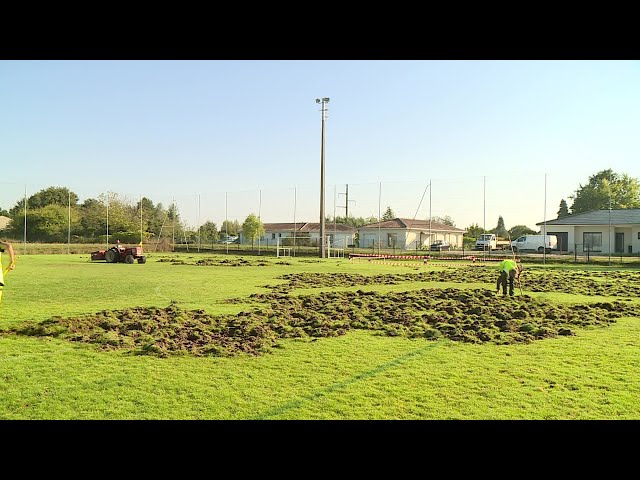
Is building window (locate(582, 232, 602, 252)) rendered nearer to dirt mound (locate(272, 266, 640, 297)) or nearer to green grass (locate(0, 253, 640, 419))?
dirt mound (locate(272, 266, 640, 297))

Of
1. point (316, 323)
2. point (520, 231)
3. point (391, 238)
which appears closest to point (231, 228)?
point (391, 238)

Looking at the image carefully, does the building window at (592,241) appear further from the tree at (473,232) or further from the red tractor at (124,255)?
the red tractor at (124,255)

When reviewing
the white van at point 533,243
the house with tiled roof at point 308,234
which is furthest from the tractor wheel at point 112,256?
the white van at point 533,243

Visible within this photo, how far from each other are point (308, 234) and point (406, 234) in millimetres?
11060

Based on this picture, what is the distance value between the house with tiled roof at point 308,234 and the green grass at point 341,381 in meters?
32.0

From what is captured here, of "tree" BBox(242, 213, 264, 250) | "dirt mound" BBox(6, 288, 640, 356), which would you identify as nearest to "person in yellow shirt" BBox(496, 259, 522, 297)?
"dirt mound" BBox(6, 288, 640, 356)

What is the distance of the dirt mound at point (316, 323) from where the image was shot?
271 inches

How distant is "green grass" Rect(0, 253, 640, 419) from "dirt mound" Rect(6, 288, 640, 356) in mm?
366

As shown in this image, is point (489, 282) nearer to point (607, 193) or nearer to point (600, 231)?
point (600, 231)

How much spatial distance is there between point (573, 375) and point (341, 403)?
2599 mm
